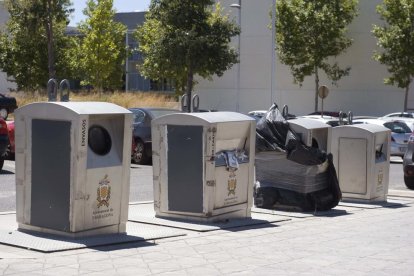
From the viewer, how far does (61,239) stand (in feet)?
28.9

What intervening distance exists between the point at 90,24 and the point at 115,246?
43.0 metres

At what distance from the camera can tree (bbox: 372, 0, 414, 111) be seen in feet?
133

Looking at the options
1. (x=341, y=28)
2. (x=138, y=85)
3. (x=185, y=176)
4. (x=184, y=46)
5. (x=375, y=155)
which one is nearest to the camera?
(x=185, y=176)

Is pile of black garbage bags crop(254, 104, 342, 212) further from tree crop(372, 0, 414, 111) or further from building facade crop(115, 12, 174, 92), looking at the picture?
building facade crop(115, 12, 174, 92)

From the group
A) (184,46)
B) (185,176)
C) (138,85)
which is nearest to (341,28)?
(184,46)

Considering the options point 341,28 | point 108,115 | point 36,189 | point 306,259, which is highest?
point 341,28

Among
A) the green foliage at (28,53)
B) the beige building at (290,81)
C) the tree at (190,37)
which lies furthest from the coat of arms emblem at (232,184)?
the green foliage at (28,53)

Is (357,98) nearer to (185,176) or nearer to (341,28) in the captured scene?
(341,28)

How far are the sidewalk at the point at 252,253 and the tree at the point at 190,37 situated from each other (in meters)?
25.8

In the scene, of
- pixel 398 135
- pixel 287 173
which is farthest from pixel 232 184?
pixel 398 135

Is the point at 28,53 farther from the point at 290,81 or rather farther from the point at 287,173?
the point at 287,173

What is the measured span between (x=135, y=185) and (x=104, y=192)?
270 inches

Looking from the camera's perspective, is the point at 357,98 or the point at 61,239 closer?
the point at 61,239

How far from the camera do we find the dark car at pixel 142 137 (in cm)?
2081
